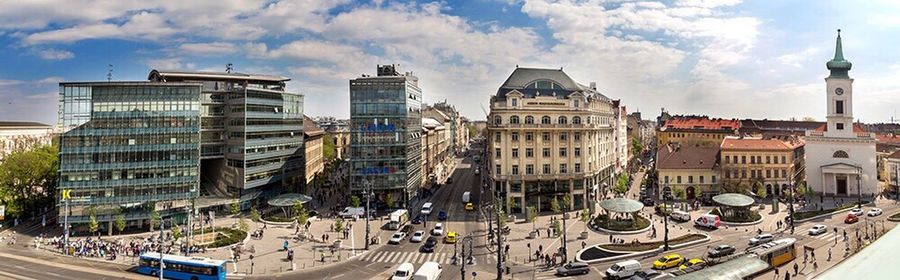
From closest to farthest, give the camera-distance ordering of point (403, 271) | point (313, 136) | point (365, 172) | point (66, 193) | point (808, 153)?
point (403, 271)
point (66, 193)
point (365, 172)
point (808, 153)
point (313, 136)

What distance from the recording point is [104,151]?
64.1m

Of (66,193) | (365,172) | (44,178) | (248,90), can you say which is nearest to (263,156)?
(248,90)

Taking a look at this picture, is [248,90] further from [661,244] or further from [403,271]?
[661,244]

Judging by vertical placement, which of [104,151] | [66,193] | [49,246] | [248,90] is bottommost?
[49,246]

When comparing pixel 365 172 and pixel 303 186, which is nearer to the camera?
pixel 365 172

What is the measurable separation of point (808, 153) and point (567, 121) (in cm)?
4353

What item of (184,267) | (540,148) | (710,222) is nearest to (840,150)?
(710,222)

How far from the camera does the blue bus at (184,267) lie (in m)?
42.6

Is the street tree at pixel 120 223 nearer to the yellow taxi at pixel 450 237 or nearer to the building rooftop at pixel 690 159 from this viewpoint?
the yellow taxi at pixel 450 237

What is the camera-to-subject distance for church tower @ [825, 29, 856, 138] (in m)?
84.6

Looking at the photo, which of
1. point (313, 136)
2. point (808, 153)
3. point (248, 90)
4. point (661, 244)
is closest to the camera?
point (661, 244)

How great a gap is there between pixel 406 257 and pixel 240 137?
3560 cm

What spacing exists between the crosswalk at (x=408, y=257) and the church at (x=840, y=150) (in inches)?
2582

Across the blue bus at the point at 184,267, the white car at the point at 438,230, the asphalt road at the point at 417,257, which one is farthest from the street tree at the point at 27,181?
the white car at the point at 438,230
